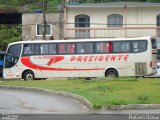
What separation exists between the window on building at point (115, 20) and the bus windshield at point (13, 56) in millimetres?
14619

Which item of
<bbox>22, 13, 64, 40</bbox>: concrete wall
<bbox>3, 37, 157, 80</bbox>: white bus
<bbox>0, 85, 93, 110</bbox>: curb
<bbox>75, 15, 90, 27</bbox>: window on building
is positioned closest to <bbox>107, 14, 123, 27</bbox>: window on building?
<bbox>75, 15, 90, 27</bbox>: window on building

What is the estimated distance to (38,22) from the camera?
173 ft

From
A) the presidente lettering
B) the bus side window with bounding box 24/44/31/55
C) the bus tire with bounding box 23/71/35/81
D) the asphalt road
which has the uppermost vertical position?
the bus side window with bounding box 24/44/31/55

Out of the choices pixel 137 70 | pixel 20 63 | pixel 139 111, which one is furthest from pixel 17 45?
pixel 139 111

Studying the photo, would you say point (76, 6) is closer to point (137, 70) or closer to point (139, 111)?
point (137, 70)

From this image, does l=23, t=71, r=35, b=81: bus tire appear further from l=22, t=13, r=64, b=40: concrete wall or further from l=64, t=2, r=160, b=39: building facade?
l=22, t=13, r=64, b=40: concrete wall

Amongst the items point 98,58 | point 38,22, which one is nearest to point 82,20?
point 38,22

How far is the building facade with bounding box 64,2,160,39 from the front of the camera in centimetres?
4934

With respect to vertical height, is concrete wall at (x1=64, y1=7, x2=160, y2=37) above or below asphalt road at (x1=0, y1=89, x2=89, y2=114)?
above

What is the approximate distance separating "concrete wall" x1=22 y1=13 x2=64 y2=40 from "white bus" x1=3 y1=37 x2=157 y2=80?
44.6ft

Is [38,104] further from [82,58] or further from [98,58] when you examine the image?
[82,58]

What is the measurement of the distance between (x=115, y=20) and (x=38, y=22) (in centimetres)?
777

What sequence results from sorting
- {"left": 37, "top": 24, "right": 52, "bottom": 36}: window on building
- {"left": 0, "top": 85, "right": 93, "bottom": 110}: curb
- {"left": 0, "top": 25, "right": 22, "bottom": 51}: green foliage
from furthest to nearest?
{"left": 0, "top": 25, "right": 22, "bottom": 51}: green foliage < {"left": 37, "top": 24, "right": 52, "bottom": 36}: window on building < {"left": 0, "top": 85, "right": 93, "bottom": 110}: curb

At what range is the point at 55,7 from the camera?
5506cm
